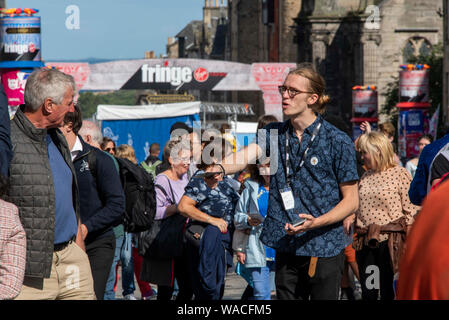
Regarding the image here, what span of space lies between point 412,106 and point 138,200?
15418 millimetres

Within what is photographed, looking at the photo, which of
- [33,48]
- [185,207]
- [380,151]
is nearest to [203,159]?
[185,207]

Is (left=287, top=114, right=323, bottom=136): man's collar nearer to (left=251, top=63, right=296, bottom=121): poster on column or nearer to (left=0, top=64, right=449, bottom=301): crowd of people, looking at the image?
(left=0, top=64, right=449, bottom=301): crowd of people

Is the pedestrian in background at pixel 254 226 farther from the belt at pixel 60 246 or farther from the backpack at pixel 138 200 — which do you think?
the belt at pixel 60 246

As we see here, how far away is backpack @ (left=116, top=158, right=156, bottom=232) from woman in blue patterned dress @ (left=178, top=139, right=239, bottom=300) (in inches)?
17.4

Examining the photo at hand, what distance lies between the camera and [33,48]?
1730cm

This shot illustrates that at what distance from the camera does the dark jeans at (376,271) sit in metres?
8.00

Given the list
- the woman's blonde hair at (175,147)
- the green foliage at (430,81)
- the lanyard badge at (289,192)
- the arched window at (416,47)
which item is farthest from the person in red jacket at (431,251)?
the arched window at (416,47)

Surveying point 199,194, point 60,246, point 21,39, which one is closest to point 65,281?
point 60,246

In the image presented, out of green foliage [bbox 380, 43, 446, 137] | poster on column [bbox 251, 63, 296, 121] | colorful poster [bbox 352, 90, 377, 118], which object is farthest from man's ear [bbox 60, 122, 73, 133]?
green foliage [bbox 380, 43, 446, 137]

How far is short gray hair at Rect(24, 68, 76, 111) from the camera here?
4.76 metres

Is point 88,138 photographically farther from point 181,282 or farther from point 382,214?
point 382,214

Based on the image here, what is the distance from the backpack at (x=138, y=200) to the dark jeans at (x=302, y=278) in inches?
86.4

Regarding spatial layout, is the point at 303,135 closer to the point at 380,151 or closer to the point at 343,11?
the point at 380,151
